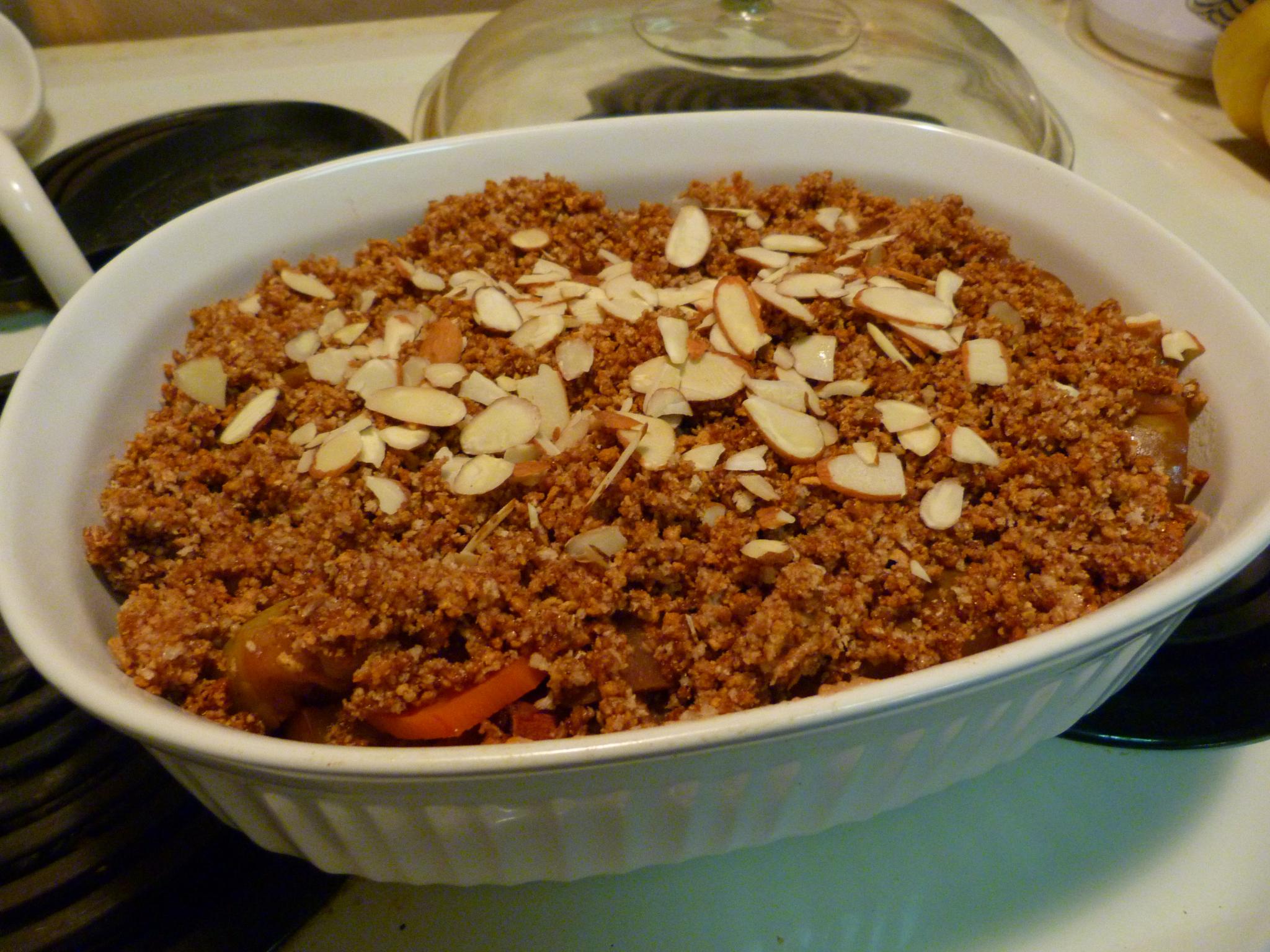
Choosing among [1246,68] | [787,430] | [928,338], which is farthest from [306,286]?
[1246,68]

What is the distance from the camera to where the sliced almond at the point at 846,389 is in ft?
2.53

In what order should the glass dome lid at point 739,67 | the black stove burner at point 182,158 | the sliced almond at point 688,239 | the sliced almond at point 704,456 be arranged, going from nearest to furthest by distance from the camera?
1. the sliced almond at point 704,456
2. the sliced almond at point 688,239
3. the black stove burner at point 182,158
4. the glass dome lid at point 739,67

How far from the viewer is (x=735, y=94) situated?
1381mm

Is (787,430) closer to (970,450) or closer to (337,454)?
(970,450)

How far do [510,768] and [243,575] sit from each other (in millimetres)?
323

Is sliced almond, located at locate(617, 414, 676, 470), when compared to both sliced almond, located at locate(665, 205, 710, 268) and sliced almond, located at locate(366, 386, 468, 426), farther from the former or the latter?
sliced almond, located at locate(665, 205, 710, 268)

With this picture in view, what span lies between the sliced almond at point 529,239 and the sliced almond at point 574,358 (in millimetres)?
183

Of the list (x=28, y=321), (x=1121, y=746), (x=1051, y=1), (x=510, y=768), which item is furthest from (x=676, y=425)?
(x=1051, y=1)

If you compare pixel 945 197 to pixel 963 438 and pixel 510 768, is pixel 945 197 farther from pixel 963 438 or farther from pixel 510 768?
pixel 510 768

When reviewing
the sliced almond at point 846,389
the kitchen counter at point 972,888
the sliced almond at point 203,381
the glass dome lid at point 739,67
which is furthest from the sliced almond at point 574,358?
the glass dome lid at point 739,67

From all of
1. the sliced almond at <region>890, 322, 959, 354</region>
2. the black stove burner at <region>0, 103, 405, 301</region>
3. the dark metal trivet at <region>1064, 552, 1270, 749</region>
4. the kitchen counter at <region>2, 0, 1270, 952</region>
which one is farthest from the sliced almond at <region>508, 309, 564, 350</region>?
the black stove burner at <region>0, 103, 405, 301</region>

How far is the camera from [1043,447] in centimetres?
73

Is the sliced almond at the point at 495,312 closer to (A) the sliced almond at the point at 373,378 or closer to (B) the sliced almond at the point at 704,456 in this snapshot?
(A) the sliced almond at the point at 373,378

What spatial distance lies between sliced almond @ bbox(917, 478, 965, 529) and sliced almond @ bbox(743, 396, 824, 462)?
95 mm
